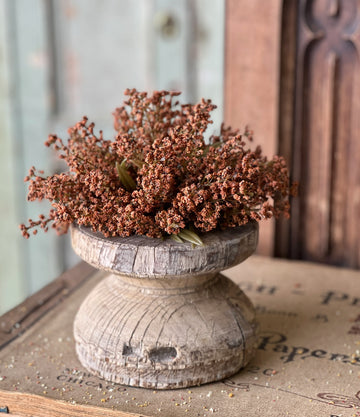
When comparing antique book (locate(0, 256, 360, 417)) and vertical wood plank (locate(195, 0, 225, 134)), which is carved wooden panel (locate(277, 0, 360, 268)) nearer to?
antique book (locate(0, 256, 360, 417))

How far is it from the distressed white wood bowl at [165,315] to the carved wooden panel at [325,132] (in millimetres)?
532

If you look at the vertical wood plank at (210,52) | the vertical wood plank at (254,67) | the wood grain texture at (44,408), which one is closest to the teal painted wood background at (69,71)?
the vertical wood plank at (210,52)

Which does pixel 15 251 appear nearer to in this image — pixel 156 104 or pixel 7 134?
pixel 7 134

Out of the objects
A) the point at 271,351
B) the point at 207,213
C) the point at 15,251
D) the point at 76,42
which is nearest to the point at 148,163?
the point at 207,213

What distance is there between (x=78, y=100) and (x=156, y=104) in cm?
125

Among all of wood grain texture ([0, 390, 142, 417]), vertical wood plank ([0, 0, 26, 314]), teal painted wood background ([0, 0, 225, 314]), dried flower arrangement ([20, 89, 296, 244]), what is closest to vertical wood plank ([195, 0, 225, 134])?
teal painted wood background ([0, 0, 225, 314])

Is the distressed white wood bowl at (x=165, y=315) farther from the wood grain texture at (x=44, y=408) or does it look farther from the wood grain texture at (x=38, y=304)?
the wood grain texture at (x=38, y=304)

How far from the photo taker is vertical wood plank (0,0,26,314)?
87.2 inches

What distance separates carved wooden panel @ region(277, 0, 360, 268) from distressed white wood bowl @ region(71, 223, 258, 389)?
53cm

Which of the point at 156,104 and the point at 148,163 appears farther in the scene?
the point at 156,104

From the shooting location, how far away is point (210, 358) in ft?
3.03

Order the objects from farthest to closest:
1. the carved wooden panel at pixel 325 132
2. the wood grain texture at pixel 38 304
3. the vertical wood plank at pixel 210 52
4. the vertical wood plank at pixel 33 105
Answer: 1. the vertical wood plank at pixel 33 105
2. the vertical wood plank at pixel 210 52
3. the carved wooden panel at pixel 325 132
4. the wood grain texture at pixel 38 304

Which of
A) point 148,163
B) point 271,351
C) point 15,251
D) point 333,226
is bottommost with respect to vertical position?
point 15,251

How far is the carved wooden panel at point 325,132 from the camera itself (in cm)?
136
